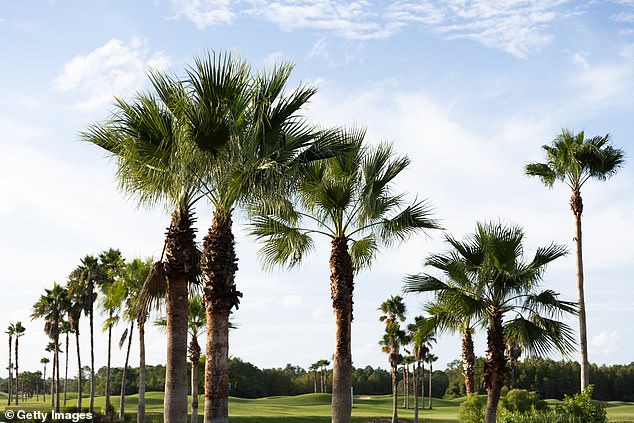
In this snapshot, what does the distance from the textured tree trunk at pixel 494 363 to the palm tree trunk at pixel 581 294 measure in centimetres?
721

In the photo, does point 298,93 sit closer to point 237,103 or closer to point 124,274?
point 237,103

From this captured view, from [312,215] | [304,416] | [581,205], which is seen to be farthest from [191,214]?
[304,416]

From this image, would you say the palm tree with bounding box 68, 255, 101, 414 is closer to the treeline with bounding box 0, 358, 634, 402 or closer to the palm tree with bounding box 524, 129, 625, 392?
the palm tree with bounding box 524, 129, 625, 392

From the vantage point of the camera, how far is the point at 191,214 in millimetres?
14500

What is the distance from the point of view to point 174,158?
1361 cm

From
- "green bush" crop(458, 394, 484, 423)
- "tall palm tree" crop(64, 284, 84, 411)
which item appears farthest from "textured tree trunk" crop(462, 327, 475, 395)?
"tall palm tree" crop(64, 284, 84, 411)

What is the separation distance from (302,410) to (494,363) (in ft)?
177

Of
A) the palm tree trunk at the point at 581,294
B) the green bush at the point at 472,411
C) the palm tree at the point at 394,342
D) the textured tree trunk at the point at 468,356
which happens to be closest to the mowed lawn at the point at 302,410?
the palm tree at the point at 394,342

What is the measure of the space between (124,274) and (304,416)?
102ft

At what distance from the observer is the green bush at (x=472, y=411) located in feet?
115

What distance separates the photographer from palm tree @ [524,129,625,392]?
28219 mm

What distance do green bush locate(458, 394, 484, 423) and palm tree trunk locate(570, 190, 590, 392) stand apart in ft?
26.1

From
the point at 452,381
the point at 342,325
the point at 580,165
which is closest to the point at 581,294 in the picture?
the point at 580,165

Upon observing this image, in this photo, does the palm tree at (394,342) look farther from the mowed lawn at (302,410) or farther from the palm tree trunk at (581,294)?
the palm tree trunk at (581,294)
